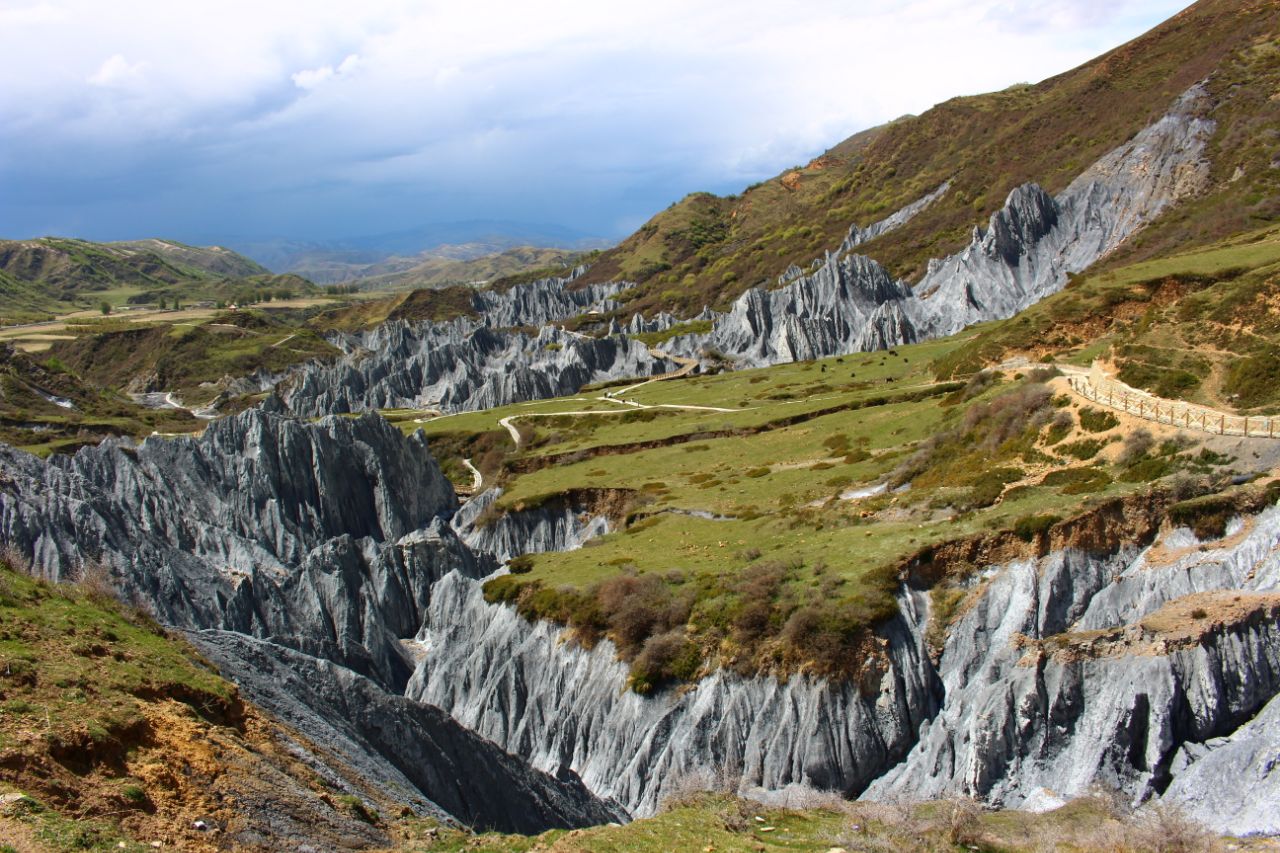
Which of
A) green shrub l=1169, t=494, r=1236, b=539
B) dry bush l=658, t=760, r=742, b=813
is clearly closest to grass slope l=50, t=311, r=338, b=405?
dry bush l=658, t=760, r=742, b=813

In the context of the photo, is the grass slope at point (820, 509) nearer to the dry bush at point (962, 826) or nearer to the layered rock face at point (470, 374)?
the dry bush at point (962, 826)

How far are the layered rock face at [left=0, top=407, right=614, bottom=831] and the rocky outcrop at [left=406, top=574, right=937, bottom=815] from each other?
3959mm

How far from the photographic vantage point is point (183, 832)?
1385 cm

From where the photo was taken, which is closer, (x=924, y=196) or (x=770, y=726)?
(x=770, y=726)

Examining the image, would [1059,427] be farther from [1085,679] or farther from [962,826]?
[962,826]

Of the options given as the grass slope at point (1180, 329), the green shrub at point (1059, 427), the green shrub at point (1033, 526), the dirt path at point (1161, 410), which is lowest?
the green shrub at point (1033, 526)

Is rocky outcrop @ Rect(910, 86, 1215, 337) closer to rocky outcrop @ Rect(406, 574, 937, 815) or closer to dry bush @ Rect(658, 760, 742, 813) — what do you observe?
rocky outcrop @ Rect(406, 574, 937, 815)

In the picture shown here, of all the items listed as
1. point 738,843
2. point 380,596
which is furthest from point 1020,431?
point 380,596

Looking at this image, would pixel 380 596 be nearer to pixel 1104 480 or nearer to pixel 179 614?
pixel 179 614

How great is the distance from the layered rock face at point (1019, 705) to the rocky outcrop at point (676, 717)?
7 centimetres

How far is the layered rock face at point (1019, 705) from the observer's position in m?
22.8

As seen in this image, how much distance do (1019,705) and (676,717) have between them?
458 inches

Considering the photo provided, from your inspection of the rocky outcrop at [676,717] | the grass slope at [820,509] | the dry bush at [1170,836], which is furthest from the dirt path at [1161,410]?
the dry bush at [1170,836]

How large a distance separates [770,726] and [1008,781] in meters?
7.41
